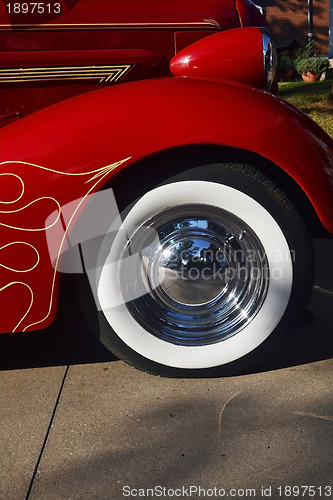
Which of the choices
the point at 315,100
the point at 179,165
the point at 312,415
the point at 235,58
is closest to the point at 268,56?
the point at 235,58

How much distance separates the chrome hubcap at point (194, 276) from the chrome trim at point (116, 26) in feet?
3.08

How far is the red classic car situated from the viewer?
2.16m

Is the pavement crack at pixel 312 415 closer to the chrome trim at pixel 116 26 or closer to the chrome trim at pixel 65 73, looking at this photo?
the chrome trim at pixel 65 73

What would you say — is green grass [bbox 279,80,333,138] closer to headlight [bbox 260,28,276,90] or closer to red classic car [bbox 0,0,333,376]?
headlight [bbox 260,28,276,90]

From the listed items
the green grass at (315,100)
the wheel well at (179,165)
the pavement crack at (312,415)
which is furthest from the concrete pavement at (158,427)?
A: the green grass at (315,100)

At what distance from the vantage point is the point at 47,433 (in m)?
2.08

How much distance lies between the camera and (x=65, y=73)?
260cm

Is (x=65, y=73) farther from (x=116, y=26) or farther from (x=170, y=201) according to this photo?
(x=170, y=201)

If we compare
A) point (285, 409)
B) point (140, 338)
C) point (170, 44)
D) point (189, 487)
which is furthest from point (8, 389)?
point (170, 44)

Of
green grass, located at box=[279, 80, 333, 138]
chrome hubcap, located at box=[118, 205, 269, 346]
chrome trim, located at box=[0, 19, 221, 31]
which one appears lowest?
green grass, located at box=[279, 80, 333, 138]

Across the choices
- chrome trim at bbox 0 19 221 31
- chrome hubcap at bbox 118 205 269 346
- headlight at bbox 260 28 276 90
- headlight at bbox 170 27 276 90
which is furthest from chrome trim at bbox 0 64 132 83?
chrome hubcap at bbox 118 205 269 346

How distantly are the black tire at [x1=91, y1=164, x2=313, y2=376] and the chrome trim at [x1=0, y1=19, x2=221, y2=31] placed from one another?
849 millimetres

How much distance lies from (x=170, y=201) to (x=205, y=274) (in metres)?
0.34

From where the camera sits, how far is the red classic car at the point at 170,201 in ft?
7.09
